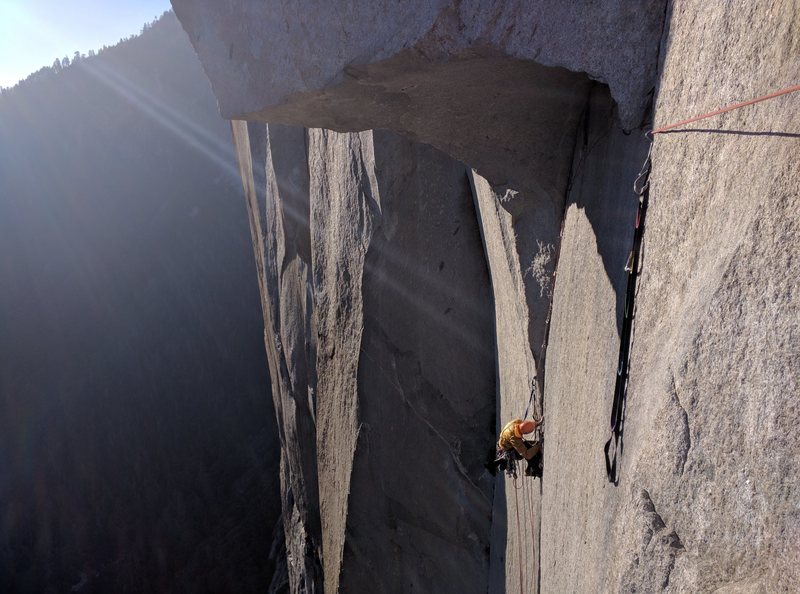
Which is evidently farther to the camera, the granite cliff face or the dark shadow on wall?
the dark shadow on wall

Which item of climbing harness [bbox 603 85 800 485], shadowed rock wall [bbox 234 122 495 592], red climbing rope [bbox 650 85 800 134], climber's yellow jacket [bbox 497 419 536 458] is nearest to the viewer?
red climbing rope [bbox 650 85 800 134]

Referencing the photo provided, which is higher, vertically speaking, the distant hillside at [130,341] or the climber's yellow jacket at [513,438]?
the distant hillside at [130,341]

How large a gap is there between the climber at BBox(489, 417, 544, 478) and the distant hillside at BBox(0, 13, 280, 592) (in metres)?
13.2

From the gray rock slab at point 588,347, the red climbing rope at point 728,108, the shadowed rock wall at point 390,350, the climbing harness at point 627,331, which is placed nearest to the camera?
the red climbing rope at point 728,108

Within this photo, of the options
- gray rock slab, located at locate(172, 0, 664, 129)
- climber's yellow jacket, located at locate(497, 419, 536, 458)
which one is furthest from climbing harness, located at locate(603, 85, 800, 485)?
climber's yellow jacket, located at locate(497, 419, 536, 458)

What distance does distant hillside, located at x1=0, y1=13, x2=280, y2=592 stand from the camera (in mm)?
16703

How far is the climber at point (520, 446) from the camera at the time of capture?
8.82 ft

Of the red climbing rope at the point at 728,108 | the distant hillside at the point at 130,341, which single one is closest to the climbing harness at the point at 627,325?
the red climbing rope at the point at 728,108

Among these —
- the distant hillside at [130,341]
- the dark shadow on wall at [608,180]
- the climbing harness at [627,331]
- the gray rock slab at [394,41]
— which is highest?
the distant hillside at [130,341]

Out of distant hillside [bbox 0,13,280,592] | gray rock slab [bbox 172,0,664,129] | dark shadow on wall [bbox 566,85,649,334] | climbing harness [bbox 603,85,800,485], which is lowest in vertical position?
climbing harness [bbox 603,85,800,485]

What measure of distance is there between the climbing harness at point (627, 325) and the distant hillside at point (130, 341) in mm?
14269

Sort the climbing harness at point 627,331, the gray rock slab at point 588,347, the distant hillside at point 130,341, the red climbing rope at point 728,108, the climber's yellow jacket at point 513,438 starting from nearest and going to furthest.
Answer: the red climbing rope at point 728,108
the climbing harness at point 627,331
the gray rock slab at point 588,347
the climber's yellow jacket at point 513,438
the distant hillside at point 130,341

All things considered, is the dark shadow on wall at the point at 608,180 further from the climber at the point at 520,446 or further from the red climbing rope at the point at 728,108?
the climber at the point at 520,446

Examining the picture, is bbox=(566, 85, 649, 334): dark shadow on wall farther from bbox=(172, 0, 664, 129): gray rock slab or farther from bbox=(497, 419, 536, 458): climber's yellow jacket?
bbox=(497, 419, 536, 458): climber's yellow jacket
